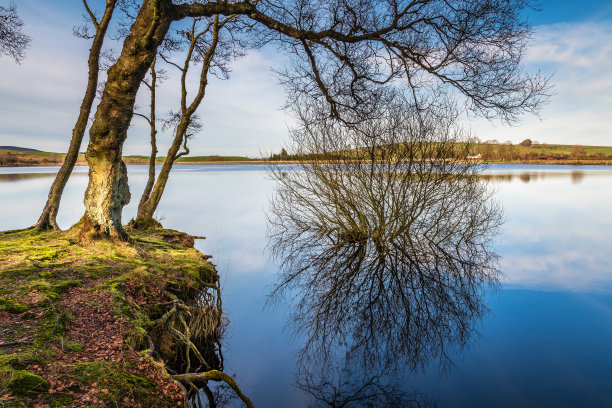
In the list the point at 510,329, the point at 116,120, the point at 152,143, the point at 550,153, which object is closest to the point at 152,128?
the point at 152,143

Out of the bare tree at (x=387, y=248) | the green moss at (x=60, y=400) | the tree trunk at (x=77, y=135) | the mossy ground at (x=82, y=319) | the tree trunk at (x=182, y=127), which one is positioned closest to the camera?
the green moss at (x=60, y=400)

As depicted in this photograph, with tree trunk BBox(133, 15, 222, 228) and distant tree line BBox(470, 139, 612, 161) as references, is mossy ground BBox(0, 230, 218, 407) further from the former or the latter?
distant tree line BBox(470, 139, 612, 161)

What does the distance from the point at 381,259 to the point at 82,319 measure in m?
9.11

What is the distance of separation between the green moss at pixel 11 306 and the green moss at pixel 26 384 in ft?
4.64

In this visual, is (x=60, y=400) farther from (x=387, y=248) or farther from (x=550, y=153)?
(x=550, y=153)

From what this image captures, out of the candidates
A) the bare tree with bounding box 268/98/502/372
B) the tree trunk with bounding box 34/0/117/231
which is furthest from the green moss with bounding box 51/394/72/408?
the tree trunk with bounding box 34/0/117/231

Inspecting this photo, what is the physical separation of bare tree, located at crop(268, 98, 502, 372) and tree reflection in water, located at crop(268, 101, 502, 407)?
0.03 metres

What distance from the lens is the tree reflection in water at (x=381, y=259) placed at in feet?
19.8

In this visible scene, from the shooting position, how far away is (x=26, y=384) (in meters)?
2.72

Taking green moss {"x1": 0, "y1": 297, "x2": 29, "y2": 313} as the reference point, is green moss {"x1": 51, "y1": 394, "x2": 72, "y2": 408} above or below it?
below

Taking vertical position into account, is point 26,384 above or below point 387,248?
above

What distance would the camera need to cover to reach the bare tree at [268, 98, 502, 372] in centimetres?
694

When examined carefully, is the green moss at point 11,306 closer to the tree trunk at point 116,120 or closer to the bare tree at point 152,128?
the tree trunk at point 116,120

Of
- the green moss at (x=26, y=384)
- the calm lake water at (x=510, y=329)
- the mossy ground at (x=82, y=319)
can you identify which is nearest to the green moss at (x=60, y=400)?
the mossy ground at (x=82, y=319)
